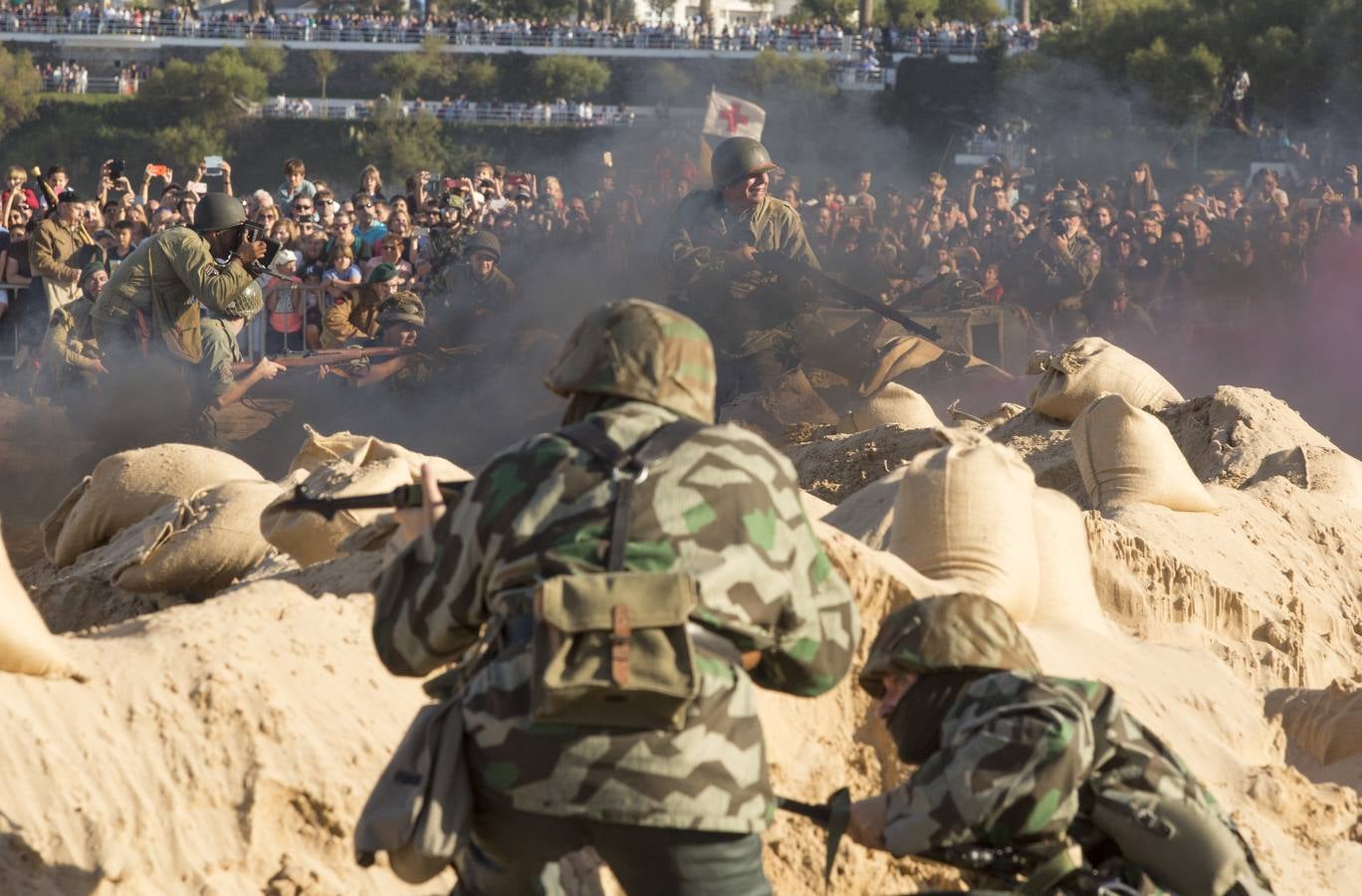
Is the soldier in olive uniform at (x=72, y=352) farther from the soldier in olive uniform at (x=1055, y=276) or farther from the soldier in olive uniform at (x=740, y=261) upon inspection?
the soldier in olive uniform at (x=1055, y=276)

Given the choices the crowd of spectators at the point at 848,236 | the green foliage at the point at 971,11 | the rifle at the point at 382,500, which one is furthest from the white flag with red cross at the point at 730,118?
the green foliage at the point at 971,11

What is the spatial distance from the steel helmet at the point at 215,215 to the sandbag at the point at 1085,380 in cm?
353

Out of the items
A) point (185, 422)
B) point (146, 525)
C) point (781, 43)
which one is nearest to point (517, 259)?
point (185, 422)

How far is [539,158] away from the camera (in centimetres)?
4169

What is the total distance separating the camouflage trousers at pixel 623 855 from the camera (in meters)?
2.46

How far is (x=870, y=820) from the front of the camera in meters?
2.67

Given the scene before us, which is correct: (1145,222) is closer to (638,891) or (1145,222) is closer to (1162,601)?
(1162,601)

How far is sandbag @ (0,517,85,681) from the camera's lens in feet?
10.8

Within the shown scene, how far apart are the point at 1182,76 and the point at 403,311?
65.2 feet

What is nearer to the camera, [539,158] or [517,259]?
[517,259]

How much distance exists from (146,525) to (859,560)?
2397mm

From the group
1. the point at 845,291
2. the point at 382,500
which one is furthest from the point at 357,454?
the point at 845,291

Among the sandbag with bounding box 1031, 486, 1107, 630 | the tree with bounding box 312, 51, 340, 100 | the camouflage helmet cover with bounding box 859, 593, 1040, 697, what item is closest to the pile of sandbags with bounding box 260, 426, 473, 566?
the sandbag with bounding box 1031, 486, 1107, 630

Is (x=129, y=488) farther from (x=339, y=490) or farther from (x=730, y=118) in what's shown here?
(x=730, y=118)
